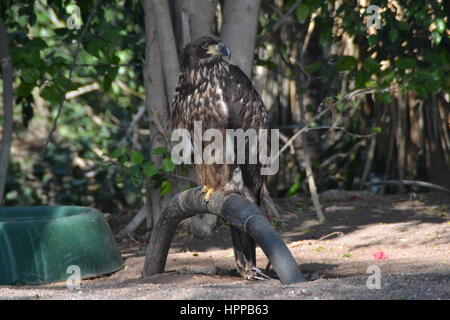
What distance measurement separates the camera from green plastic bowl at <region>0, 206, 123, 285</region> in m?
5.48

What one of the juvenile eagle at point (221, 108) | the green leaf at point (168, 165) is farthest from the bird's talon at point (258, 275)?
the green leaf at point (168, 165)

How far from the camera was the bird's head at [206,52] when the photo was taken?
511 cm

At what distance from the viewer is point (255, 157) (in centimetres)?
527

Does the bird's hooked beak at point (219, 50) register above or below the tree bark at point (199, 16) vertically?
below

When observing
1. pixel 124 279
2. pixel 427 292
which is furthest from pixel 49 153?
pixel 427 292

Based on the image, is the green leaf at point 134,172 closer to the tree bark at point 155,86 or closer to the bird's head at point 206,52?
the tree bark at point 155,86

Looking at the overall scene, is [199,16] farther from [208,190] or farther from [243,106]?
[208,190]

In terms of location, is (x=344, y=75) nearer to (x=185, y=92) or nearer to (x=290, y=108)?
(x=290, y=108)

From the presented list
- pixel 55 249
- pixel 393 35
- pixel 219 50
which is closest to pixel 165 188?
pixel 55 249

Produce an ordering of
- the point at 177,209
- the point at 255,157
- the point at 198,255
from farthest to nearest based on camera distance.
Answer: the point at 198,255 < the point at 255,157 < the point at 177,209

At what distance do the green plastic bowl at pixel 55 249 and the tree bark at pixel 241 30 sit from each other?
1.93 meters

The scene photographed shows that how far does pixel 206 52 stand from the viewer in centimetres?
517

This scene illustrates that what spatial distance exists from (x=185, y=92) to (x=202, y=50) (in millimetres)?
322

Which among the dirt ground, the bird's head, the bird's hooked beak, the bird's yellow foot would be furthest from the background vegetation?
the bird's hooked beak
